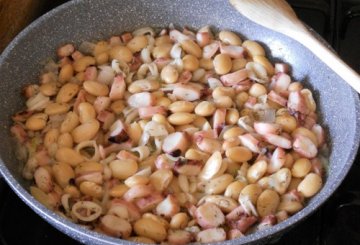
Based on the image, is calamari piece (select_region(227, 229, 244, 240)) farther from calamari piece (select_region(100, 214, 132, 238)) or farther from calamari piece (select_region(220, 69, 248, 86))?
calamari piece (select_region(220, 69, 248, 86))

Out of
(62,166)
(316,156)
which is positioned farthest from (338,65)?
(62,166)

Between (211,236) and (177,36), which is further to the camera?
(177,36)

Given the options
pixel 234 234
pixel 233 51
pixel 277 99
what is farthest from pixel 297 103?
pixel 234 234

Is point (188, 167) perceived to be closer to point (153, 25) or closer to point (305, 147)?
point (305, 147)

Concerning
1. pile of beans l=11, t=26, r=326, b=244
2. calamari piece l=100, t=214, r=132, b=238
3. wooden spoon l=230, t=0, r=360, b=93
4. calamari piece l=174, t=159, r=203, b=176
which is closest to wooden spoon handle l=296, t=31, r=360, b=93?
wooden spoon l=230, t=0, r=360, b=93

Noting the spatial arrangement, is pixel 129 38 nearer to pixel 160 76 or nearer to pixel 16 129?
pixel 160 76

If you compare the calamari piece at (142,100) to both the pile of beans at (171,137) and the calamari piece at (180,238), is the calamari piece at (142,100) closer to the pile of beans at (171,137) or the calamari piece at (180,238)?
the pile of beans at (171,137)
